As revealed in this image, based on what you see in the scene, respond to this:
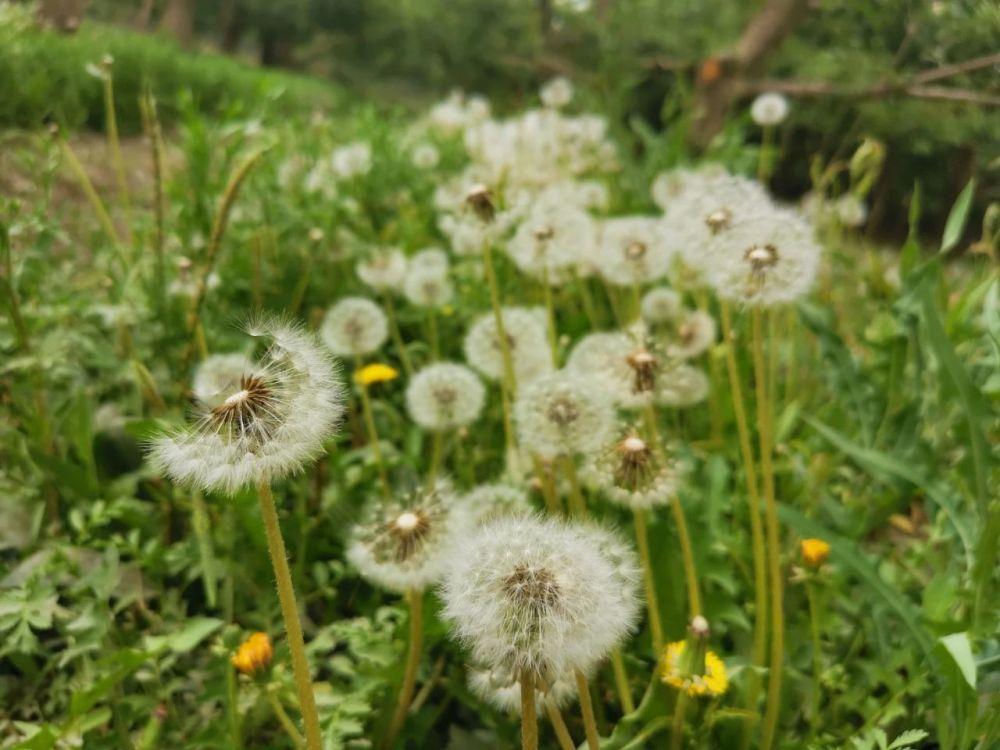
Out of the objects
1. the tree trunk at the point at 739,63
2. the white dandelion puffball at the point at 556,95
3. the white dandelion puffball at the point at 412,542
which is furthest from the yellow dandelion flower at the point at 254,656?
the tree trunk at the point at 739,63

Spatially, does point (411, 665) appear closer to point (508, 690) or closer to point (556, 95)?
point (508, 690)

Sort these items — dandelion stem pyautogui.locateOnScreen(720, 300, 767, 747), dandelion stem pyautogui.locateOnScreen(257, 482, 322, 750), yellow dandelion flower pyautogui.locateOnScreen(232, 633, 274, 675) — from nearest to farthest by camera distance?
dandelion stem pyautogui.locateOnScreen(257, 482, 322, 750), yellow dandelion flower pyautogui.locateOnScreen(232, 633, 274, 675), dandelion stem pyautogui.locateOnScreen(720, 300, 767, 747)

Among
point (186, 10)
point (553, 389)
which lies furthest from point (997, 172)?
point (186, 10)

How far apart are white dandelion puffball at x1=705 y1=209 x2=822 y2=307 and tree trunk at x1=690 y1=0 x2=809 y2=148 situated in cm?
377

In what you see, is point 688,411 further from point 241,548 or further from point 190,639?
point 190,639

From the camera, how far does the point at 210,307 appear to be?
5.70ft

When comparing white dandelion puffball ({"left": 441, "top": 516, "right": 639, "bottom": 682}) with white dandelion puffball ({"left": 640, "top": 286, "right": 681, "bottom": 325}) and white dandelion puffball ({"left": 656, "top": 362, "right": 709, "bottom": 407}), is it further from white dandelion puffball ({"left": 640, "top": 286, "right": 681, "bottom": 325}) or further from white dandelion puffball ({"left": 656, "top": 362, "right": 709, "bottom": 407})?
white dandelion puffball ({"left": 640, "top": 286, "right": 681, "bottom": 325})

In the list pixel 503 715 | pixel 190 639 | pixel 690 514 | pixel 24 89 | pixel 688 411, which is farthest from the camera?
pixel 688 411

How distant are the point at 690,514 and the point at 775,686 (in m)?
0.36

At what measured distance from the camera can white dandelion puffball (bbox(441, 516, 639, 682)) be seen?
66cm

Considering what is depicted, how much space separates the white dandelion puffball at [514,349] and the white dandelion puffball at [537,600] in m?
0.79

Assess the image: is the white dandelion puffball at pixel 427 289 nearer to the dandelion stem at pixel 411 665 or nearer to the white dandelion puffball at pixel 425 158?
the dandelion stem at pixel 411 665

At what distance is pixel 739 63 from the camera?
464 cm

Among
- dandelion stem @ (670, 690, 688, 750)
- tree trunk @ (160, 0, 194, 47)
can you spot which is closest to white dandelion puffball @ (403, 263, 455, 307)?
dandelion stem @ (670, 690, 688, 750)
